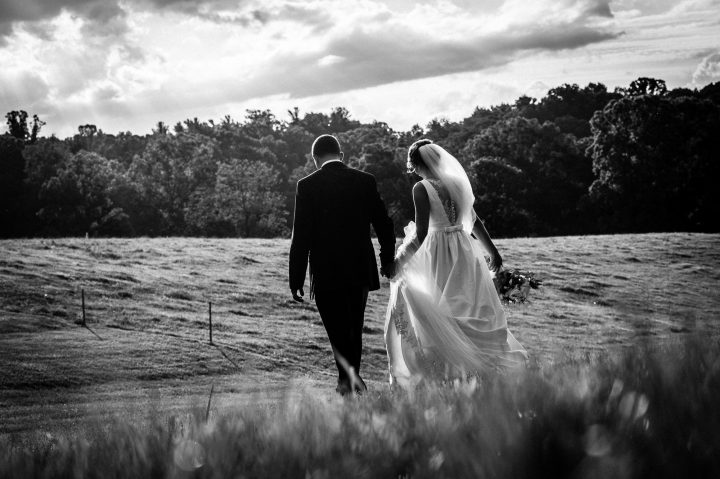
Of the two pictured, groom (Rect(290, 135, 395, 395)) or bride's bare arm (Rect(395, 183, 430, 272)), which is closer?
groom (Rect(290, 135, 395, 395))

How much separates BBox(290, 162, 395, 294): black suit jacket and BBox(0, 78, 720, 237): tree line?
56.8 meters

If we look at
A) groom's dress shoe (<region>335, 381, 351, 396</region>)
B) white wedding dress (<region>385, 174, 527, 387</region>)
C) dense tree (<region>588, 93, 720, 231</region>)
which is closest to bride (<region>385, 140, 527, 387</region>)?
white wedding dress (<region>385, 174, 527, 387</region>)

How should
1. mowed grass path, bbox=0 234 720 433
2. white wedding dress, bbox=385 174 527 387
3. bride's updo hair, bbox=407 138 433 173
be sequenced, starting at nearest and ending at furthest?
white wedding dress, bbox=385 174 527 387 < bride's updo hair, bbox=407 138 433 173 < mowed grass path, bbox=0 234 720 433

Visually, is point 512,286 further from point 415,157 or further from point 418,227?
point 415,157

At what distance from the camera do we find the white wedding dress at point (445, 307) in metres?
8.86

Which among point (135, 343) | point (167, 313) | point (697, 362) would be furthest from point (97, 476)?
point (167, 313)

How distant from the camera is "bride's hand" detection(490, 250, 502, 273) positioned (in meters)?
9.68

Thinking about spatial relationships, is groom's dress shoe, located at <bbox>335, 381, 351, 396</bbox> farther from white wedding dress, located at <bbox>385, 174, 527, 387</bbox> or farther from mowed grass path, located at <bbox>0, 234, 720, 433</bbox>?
white wedding dress, located at <bbox>385, 174, 527, 387</bbox>

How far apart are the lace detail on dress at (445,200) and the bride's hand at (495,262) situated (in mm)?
626

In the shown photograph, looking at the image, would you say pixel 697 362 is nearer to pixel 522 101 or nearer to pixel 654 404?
pixel 654 404

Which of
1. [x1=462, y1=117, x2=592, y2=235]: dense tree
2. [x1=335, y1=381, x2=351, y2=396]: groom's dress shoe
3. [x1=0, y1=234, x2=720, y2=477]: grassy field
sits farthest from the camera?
[x1=462, y1=117, x2=592, y2=235]: dense tree

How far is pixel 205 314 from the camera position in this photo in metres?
27.2

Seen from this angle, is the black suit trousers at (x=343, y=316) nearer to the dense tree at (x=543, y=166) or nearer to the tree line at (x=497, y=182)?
the tree line at (x=497, y=182)

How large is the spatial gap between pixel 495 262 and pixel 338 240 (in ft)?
7.14
